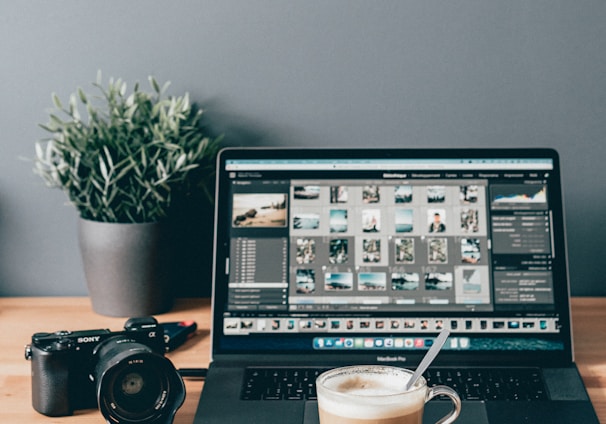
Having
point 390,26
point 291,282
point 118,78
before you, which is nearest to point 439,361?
point 291,282

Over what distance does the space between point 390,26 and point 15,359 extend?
80cm

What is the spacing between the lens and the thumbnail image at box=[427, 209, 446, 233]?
1071mm

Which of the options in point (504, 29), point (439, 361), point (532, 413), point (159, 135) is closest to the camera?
point (532, 413)

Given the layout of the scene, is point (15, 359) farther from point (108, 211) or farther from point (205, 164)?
point (205, 164)

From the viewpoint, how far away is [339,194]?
3.54ft

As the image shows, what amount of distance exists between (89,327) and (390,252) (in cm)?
49

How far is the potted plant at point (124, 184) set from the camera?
115 centimetres

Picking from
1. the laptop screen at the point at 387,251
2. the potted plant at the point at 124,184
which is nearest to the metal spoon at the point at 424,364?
the laptop screen at the point at 387,251

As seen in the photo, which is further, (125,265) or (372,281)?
(125,265)

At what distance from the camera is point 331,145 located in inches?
51.1

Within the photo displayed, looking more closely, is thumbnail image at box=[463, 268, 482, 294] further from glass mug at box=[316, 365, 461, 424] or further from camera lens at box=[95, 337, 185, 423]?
camera lens at box=[95, 337, 185, 423]

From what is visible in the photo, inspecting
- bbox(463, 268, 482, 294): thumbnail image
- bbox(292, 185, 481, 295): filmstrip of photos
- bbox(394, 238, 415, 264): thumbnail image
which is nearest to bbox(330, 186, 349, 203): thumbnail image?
bbox(292, 185, 481, 295): filmstrip of photos

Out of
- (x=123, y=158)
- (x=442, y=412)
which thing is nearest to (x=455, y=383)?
(x=442, y=412)

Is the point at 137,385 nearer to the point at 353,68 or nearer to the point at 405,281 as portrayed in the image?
the point at 405,281
